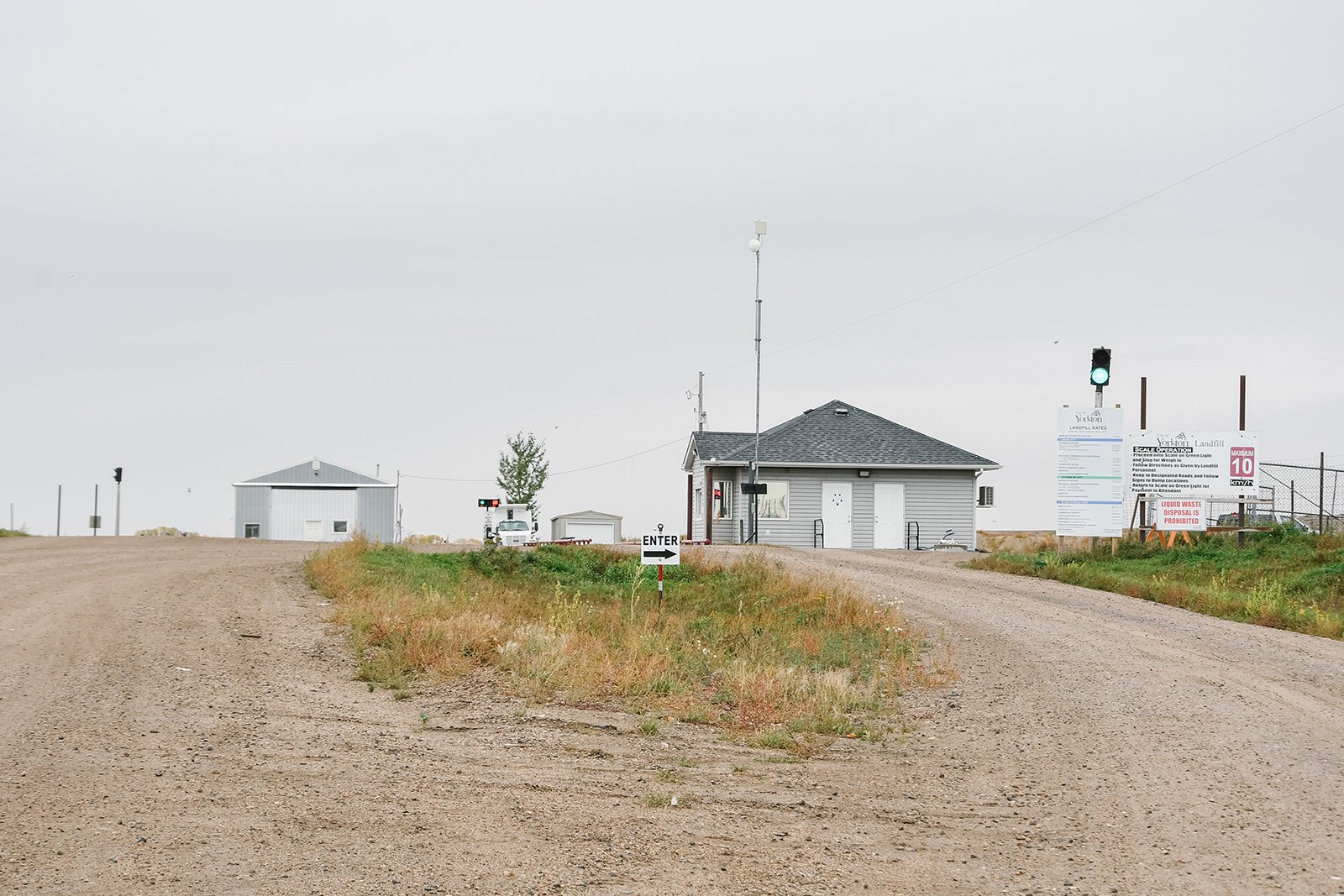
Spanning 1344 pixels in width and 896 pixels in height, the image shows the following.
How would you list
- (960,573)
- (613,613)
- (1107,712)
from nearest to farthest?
(1107,712), (613,613), (960,573)

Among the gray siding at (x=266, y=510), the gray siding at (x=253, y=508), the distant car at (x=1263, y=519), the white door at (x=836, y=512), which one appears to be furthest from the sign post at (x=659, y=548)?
the gray siding at (x=253, y=508)

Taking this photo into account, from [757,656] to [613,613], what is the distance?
3.59m

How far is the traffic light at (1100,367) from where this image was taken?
24.3 metres

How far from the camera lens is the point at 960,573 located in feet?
84.1

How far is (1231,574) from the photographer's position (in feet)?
78.3

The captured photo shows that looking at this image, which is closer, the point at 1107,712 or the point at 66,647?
the point at 1107,712

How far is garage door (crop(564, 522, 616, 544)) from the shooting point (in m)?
54.4

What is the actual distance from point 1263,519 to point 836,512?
13411 mm

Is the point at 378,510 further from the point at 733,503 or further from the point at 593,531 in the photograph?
the point at 733,503

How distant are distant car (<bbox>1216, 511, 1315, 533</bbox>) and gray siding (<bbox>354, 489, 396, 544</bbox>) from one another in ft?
120

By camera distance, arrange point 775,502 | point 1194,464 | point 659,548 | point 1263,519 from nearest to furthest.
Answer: point 659,548 → point 1194,464 → point 1263,519 → point 775,502

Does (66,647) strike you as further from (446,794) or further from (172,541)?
(172,541)

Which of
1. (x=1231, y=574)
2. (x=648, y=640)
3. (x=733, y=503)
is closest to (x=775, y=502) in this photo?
(x=733, y=503)

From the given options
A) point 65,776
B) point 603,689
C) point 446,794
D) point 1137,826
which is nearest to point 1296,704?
point 1137,826
